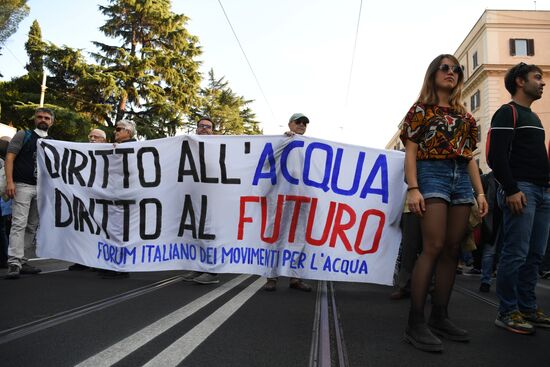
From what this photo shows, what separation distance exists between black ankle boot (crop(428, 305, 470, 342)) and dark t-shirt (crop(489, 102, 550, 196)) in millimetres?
1094

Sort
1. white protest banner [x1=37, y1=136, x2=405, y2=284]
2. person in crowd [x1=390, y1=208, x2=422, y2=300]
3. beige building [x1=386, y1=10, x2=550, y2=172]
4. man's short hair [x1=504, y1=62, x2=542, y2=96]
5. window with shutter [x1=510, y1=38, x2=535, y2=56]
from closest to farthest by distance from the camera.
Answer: man's short hair [x1=504, y1=62, x2=542, y2=96]
white protest banner [x1=37, y1=136, x2=405, y2=284]
person in crowd [x1=390, y1=208, x2=422, y2=300]
beige building [x1=386, y1=10, x2=550, y2=172]
window with shutter [x1=510, y1=38, x2=535, y2=56]

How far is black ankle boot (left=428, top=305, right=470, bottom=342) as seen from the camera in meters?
2.69

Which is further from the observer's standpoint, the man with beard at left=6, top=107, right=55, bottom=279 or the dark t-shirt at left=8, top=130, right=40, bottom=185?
the dark t-shirt at left=8, top=130, right=40, bottom=185

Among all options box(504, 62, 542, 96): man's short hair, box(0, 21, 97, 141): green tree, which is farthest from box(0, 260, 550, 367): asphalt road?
box(0, 21, 97, 141): green tree

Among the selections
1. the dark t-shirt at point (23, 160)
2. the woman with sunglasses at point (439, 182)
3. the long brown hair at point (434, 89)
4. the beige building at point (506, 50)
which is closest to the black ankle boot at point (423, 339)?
the woman with sunglasses at point (439, 182)

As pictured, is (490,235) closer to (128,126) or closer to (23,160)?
(128,126)

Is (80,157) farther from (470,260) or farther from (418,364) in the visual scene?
(470,260)

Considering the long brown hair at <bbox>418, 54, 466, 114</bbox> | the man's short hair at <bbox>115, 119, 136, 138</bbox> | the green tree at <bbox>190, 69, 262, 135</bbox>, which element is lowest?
the long brown hair at <bbox>418, 54, 466, 114</bbox>

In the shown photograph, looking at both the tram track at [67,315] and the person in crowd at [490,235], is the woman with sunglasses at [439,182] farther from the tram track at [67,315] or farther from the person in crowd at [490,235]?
the tram track at [67,315]

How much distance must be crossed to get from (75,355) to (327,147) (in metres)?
3.15

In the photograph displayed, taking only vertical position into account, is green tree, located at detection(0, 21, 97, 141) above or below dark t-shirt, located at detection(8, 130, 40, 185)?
above

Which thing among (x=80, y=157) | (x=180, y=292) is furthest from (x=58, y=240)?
(x=180, y=292)

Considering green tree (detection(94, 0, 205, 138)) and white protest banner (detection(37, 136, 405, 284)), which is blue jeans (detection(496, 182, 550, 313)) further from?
green tree (detection(94, 0, 205, 138))

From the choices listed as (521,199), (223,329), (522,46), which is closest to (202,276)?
(223,329)
